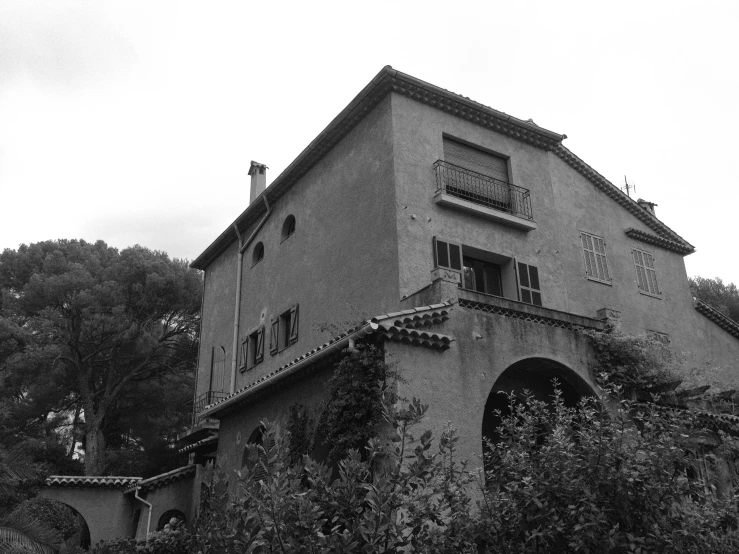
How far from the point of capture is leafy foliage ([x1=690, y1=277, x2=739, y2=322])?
1402 inches

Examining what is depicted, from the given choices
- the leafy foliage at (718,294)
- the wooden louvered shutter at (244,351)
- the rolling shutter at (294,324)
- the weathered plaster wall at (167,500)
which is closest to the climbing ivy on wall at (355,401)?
the rolling shutter at (294,324)

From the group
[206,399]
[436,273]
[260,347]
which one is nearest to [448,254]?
[436,273]

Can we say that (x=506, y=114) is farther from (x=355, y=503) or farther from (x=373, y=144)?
(x=355, y=503)

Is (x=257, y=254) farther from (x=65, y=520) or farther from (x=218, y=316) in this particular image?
(x=65, y=520)

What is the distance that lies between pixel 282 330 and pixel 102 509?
10.0 meters

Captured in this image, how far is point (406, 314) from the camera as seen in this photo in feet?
39.1

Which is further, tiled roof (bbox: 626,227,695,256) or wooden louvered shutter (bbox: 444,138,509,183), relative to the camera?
tiled roof (bbox: 626,227,695,256)

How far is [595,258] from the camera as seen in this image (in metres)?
20.0

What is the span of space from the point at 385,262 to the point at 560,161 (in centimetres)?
758

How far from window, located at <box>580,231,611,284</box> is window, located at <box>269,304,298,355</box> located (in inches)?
316

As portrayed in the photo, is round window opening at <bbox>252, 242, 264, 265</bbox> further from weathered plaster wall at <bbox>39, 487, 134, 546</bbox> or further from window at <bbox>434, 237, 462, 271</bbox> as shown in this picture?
weathered plaster wall at <bbox>39, 487, 134, 546</bbox>

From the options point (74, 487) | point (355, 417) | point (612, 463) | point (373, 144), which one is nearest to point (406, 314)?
point (355, 417)

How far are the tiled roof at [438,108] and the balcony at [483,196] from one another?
5.16 feet

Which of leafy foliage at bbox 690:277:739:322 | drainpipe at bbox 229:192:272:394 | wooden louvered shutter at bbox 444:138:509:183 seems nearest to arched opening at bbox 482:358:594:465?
wooden louvered shutter at bbox 444:138:509:183
